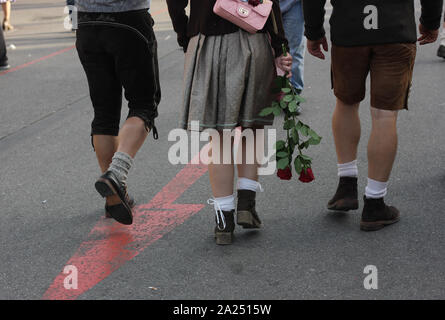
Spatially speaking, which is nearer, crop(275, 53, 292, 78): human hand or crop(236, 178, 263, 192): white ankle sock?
crop(275, 53, 292, 78): human hand

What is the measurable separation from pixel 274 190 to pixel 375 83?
1.11 meters

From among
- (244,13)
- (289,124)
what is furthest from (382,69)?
(244,13)

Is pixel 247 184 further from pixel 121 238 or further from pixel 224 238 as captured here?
pixel 121 238

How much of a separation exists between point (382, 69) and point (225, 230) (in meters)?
1.15

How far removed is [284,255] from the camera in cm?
329

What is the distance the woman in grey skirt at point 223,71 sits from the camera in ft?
10.6

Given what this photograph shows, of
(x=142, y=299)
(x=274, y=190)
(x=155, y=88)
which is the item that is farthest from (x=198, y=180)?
(x=142, y=299)

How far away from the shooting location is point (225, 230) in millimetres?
3439

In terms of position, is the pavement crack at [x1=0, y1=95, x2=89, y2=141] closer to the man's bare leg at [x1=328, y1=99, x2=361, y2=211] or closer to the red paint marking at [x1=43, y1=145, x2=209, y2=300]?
the red paint marking at [x1=43, y1=145, x2=209, y2=300]

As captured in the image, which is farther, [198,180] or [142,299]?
[198,180]

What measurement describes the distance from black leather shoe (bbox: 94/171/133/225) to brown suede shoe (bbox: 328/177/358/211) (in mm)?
1181

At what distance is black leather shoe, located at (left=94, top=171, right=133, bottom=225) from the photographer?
3311mm

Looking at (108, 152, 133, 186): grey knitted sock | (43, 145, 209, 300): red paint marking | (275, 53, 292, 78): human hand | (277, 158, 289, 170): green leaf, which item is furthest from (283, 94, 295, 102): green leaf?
(43, 145, 209, 300): red paint marking
